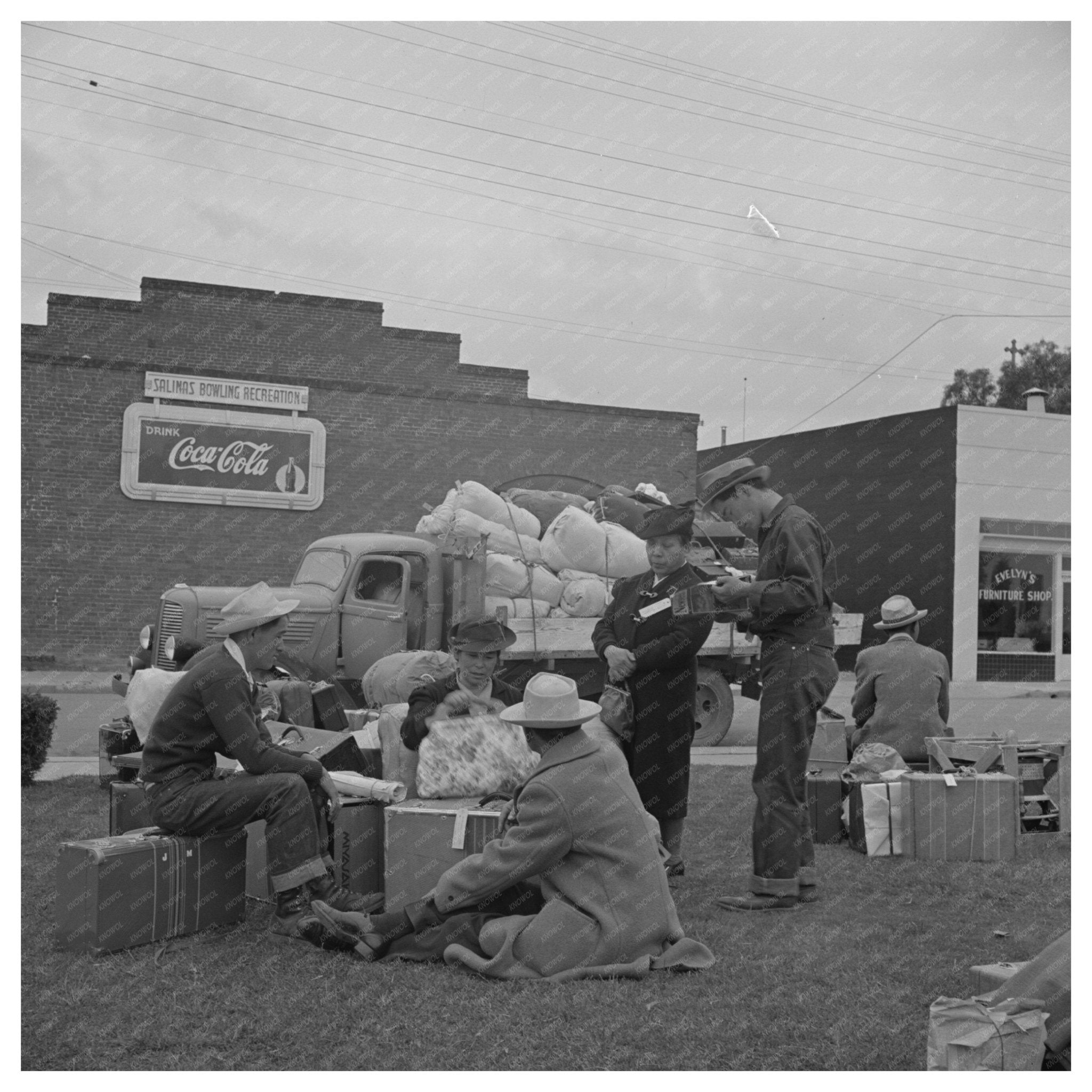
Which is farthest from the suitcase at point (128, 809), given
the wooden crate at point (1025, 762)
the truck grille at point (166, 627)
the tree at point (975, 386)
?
the tree at point (975, 386)

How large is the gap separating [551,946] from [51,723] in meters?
6.25

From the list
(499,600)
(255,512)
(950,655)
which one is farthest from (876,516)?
(499,600)

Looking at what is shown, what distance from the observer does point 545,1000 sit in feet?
13.4

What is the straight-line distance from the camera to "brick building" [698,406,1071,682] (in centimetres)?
2319

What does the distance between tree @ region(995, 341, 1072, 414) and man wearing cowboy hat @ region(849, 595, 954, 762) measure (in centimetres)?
2898

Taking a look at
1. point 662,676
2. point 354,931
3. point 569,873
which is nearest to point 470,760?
point 354,931

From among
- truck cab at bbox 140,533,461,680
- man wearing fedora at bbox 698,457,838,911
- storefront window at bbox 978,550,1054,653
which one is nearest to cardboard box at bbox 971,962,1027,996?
man wearing fedora at bbox 698,457,838,911

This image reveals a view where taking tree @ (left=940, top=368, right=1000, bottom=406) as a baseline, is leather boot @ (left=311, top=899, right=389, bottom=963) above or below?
below

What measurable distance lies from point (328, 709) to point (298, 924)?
389 centimetres

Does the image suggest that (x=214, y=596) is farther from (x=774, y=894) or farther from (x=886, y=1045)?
(x=886, y=1045)

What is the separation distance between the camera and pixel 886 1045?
12.3ft

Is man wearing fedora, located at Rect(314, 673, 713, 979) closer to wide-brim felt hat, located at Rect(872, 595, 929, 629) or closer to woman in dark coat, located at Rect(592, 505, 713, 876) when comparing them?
woman in dark coat, located at Rect(592, 505, 713, 876)

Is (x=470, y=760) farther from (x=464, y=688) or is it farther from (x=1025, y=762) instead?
(x=1025, y=762)

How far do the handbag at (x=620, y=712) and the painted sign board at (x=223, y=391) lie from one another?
17.0 metres
